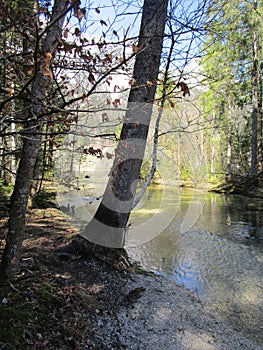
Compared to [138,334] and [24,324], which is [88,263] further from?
[24,324]

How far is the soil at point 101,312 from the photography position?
2.03 m

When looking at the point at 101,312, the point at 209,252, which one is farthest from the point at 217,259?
the point at 101,312

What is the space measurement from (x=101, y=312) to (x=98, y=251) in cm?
100

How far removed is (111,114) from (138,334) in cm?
199

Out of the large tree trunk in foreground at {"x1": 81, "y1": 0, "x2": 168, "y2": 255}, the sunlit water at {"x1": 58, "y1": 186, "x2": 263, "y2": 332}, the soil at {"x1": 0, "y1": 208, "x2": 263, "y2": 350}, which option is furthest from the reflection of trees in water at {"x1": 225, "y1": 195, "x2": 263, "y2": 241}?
the large tree trunk in foreground at {"x1": 81, "y1": 0, "x2": 168, "y2": 255}

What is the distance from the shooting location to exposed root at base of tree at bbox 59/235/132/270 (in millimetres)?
3479

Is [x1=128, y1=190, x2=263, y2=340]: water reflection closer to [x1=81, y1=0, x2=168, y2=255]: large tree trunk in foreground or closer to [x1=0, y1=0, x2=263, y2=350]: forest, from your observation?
[x1=0, y1=0, x2=263, y2=350]: forest

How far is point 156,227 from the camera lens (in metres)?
7.40

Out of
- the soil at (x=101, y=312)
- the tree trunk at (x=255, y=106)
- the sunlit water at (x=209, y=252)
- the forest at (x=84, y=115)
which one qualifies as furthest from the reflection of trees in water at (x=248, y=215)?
the soil at (x=101, y=312)

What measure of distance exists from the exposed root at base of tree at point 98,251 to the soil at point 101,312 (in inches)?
2.4

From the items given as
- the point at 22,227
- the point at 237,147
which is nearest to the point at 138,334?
the point at 22,227

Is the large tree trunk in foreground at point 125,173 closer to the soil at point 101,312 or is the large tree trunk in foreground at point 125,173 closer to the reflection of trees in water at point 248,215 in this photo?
the soil at point 101,312

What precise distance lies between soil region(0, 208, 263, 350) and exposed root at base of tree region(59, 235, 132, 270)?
0.06 metres

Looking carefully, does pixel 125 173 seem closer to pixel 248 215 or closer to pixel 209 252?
pixel 209 252
